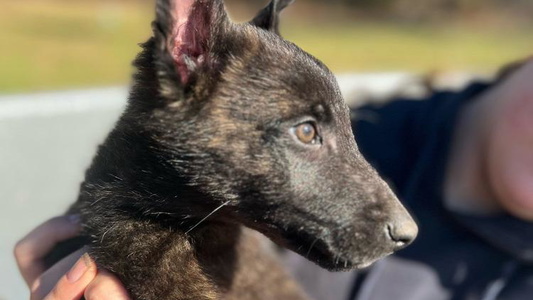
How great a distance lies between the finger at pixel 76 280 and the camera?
7.03 feet

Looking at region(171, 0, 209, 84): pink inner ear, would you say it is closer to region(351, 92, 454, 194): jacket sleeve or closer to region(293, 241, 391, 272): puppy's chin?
region(293, 241, 391, 272): puppy's chin

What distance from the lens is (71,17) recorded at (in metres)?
11.9

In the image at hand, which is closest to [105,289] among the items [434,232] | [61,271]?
[61,271]

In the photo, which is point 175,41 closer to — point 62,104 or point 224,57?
point 224,57

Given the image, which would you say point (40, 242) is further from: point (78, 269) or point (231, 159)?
point (231, 159)

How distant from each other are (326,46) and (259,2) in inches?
136

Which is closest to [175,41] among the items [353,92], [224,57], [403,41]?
[224,57]

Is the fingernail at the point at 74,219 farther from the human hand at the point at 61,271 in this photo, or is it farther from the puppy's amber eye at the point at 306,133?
the puppy's amber eye at the point at 306,133

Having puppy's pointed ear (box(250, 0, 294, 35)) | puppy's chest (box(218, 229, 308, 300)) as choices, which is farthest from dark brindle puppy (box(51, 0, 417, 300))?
puppy's chest (box(218, 229, 308, 300))

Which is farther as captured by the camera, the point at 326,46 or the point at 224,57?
the point at 326,46

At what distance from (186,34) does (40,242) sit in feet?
3.01

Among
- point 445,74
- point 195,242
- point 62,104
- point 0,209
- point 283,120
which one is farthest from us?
point 445,74

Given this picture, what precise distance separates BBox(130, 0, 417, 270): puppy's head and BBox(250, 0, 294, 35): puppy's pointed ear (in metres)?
0.25

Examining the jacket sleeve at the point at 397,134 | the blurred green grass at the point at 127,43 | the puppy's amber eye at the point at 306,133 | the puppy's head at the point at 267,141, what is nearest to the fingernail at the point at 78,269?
the puppy's head at the point at 267,141
